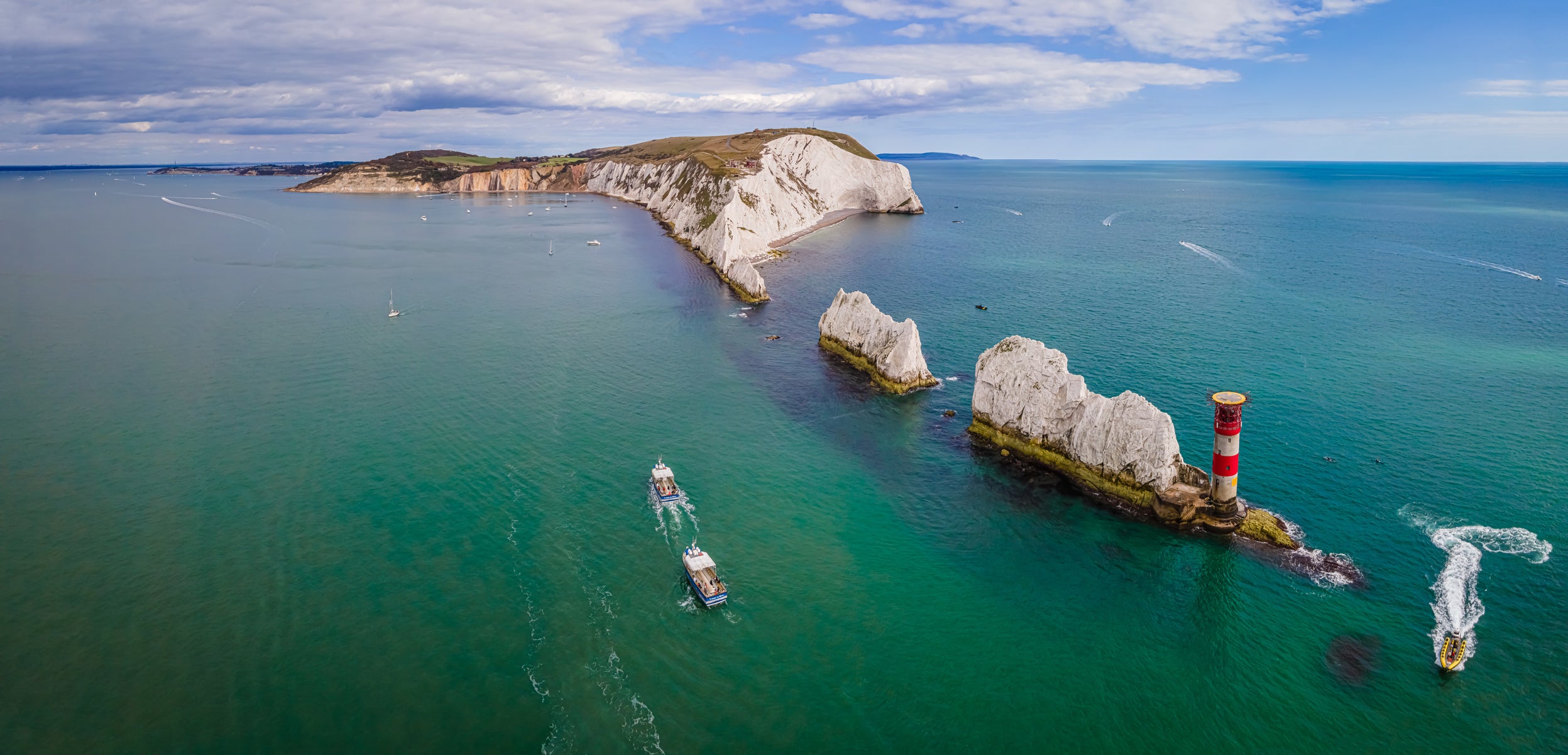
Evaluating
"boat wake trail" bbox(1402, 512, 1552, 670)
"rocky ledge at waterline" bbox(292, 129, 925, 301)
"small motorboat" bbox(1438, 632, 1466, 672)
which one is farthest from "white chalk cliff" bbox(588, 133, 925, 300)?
"small motorboat" bbox(1438, 632, 1466, 672)

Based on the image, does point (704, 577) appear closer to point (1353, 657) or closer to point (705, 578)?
point (705, 578)

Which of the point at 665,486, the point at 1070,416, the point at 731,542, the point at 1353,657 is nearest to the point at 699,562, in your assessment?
the point at 731,542

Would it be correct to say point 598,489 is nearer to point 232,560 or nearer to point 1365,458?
point 232,560

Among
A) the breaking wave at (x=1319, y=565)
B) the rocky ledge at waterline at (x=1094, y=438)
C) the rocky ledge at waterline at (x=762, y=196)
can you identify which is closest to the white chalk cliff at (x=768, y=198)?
the rocky ledge at waterline at (x=762, y=196)

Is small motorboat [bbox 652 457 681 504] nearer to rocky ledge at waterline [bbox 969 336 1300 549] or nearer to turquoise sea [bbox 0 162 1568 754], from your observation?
turquoise sea [bbox 0 162 1568 754]

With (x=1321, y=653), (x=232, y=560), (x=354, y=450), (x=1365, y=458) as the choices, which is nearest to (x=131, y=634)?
(x=232, y=560)

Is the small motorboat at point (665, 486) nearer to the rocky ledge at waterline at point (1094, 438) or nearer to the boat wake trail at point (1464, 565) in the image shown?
the rocky ledge at waterline at point (1094, 438)
